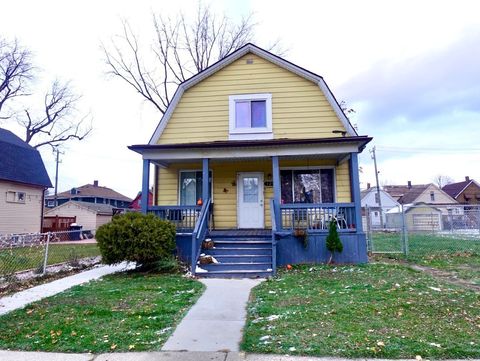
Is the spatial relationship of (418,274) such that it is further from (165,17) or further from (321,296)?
(165,17)

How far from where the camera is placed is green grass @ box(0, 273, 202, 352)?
152 inches

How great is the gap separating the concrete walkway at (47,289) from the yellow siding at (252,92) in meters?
5.32

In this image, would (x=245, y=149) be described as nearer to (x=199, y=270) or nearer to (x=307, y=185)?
(x=307, y=185)

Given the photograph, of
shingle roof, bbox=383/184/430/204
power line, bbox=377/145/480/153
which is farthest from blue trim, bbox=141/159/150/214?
shingle roof, bbox=383/184/430/204

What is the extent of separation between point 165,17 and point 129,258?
19.5 m

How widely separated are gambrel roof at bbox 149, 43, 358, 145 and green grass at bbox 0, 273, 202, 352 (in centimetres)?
678

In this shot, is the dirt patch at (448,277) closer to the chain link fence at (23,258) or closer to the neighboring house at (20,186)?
the chain link fence at (23,258)

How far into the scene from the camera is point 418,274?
766 centimetres

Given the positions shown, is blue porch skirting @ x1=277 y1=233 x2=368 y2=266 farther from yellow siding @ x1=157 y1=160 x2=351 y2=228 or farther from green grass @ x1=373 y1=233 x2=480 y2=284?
yellow siding @ x1=157 y1=160 x2=351 y2=228

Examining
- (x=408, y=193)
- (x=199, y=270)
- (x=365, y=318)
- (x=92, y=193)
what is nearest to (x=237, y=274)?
(x=199, y=270)

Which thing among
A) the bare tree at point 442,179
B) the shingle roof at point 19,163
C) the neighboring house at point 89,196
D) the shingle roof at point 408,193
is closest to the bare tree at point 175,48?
the shingle roof at point 19,163

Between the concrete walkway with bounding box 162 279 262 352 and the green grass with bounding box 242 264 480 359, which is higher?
the green grass with bounding box 242 264 480 359

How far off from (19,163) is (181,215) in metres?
15.9

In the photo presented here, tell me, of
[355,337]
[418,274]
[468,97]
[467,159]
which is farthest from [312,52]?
[467,159]
